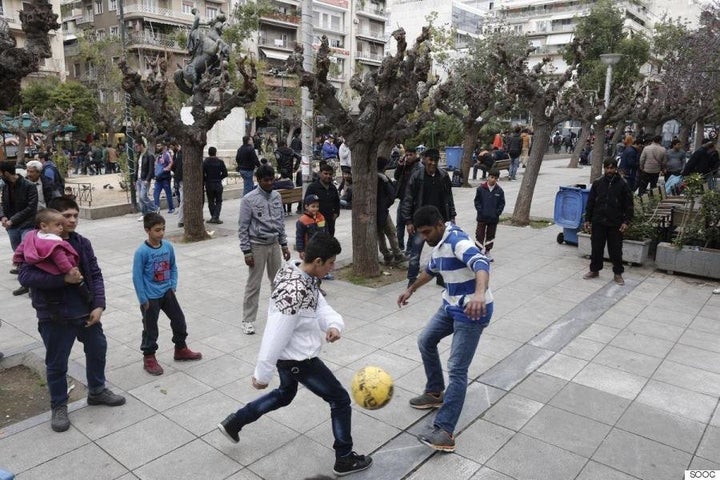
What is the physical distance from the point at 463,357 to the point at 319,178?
14.4 ft

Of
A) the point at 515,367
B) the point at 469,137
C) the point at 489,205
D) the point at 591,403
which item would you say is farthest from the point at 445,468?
the point at 469,137

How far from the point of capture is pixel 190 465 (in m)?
3.79

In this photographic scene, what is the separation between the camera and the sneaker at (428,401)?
458cm

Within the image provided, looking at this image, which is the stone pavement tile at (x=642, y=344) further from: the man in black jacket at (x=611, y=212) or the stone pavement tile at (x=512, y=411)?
the man in black jacket at (x=611, y=212)

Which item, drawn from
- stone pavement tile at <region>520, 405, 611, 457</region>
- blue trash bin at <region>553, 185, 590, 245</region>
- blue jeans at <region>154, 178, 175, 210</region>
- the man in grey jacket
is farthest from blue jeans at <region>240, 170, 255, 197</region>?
stone pavement tile at <region>520, 405, 611, 457</region>

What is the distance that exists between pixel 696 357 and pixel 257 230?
4793 mm

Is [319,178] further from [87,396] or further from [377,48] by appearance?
[377,48]

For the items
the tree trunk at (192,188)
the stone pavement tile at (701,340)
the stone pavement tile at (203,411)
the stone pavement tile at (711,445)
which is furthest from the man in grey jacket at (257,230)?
the tree trunk at (192,188)

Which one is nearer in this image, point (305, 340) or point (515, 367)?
point (305, 340)

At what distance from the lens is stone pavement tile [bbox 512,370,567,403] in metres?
4.86

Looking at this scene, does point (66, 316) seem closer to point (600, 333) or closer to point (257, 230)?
point (257, 230)

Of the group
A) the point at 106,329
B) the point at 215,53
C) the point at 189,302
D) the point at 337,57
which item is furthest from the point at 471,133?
the point at 337,57

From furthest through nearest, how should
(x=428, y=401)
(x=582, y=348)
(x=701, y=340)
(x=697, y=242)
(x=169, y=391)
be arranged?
(x=697, y=242) → (x=701, y=340) → (x=582, y=348) → (x=169, y=391) → (x=428, y=401)

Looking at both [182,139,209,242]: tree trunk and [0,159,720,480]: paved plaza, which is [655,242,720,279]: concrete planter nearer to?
[0,159,720,480]: paved plaza
